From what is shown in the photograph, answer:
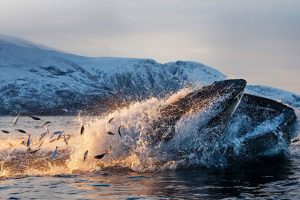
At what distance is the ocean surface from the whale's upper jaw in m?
2.31

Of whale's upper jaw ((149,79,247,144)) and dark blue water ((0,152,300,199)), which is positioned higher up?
whale's upper jaw ((149,79,247,144))

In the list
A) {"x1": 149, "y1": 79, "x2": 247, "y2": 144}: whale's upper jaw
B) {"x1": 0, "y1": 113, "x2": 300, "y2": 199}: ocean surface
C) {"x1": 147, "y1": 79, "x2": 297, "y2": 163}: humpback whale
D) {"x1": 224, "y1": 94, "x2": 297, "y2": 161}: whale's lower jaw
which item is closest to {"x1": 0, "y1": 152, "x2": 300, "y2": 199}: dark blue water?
{"x1": 0, "y1": 113, "x2": 300, "y2": 199}: ocean surface

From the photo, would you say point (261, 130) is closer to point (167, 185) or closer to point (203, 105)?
point (203, 105)

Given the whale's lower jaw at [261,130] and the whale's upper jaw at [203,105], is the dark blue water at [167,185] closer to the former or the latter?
the whale's lower jaw at [261,130]

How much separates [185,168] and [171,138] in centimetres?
167

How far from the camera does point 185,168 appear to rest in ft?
81.8

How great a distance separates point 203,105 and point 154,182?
6.14 metres

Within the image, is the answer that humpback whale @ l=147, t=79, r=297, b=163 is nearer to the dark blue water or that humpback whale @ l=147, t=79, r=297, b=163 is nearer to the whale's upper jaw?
the whale's upper jaw

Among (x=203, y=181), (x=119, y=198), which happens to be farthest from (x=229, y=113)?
(x=119, y=198)

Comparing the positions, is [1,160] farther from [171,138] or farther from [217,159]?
[217,159]

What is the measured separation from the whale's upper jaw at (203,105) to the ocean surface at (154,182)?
2308 mm

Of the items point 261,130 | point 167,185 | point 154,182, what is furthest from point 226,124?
point 167,185

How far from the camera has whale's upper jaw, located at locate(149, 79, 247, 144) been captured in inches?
1012

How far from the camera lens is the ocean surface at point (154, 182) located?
18531 millimetres
